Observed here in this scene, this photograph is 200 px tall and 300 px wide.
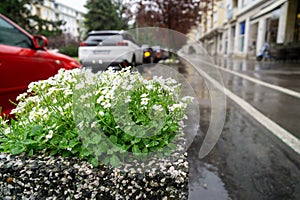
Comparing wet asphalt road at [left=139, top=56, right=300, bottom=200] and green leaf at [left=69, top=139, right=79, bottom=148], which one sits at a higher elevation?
green leaf at [left=69, top=139, right=79, bottom=148]

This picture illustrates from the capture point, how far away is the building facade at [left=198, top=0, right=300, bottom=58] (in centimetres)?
1608

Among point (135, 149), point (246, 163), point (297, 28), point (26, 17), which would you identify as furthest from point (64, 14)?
point (135, 149)

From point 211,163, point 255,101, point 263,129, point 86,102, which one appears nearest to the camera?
point 86,102

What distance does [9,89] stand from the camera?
9.87 feet

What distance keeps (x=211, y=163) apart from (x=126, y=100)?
154cm

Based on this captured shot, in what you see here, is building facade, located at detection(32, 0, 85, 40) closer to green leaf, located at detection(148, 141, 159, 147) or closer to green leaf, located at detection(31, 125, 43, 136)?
green leaf, located at detection(31, 125, 43, 136)

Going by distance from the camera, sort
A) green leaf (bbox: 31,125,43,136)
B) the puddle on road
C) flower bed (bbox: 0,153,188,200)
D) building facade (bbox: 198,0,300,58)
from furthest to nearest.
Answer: building facade (bbox: 198,0,300,58), the puddle on road, green leaf (bbox: 31,125,43,136), flower bed (bbox: 0,153,188,200)

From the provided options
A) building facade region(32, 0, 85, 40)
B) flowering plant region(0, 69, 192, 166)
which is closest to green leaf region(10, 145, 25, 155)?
flowering plant region(0, 69, 192, 166)

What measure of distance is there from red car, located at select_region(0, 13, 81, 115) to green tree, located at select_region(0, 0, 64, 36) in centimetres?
1362

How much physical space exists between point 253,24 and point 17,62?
23.2 meters

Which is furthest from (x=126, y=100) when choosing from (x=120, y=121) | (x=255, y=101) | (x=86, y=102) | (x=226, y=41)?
(x=226, y=41)

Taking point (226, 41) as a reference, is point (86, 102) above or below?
below

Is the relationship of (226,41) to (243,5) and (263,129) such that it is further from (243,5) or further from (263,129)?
(263,129)

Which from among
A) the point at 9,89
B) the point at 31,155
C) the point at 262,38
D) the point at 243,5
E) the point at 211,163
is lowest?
the point at 211,163
